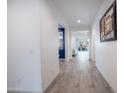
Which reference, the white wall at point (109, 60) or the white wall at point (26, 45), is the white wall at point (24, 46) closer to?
the white wall at point (26, 45)

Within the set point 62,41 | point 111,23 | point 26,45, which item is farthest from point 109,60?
point 62,41

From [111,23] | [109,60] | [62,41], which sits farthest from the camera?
[62,41]

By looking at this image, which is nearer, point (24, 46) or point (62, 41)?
point (24, 46)

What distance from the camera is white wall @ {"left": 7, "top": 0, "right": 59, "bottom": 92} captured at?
10.5ft

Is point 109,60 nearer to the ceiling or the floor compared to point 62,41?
nearer to the floor

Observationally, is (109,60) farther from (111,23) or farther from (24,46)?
(24,46)

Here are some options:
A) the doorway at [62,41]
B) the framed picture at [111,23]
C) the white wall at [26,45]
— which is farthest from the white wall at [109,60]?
the doorway at [62,41]

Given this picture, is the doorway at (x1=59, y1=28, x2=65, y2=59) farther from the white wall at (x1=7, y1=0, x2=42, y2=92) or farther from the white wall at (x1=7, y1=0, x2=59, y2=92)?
the white wall at (x1=7, y1=0, x2=42, y2=92)

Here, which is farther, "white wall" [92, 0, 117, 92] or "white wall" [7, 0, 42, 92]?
"white wall" [7, 0, 42, 92]

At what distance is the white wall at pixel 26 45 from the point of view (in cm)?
320

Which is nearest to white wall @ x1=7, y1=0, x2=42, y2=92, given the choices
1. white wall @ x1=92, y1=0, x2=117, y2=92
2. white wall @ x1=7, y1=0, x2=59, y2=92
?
white wall @ x1=7, y1=0, x2=59, y2=92

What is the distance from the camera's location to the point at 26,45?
3.28 metres
